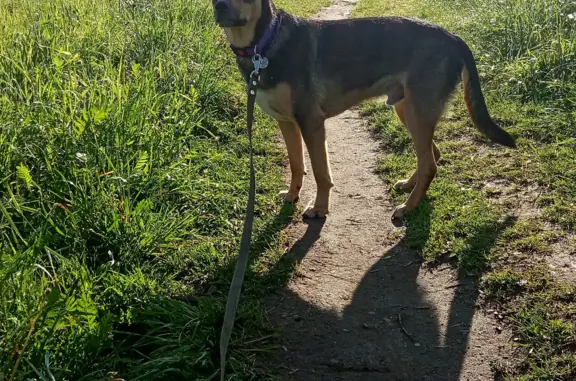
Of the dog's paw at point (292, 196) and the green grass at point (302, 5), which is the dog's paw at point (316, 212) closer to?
the dog's paw at point (292, 196)

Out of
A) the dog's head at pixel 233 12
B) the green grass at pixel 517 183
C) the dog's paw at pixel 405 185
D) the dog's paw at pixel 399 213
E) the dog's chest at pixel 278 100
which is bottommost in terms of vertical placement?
the dog's paw at pixel 399 213

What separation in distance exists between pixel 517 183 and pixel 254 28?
2223mm

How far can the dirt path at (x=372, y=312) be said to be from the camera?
99.6 inches

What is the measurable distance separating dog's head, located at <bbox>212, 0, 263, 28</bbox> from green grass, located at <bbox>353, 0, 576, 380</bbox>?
1596 mm

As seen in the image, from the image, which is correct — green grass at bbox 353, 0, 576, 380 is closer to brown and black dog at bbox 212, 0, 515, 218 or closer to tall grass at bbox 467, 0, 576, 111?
tall grass at bbox 467, 0, 576, 111

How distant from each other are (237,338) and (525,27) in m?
5.09

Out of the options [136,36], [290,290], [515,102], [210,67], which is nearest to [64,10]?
[136,36]

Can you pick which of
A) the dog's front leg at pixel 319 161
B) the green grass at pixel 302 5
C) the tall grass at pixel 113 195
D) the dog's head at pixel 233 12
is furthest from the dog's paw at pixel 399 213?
the green grass at pixel 302 5

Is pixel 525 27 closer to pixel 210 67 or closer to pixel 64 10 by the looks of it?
pixel 210 67

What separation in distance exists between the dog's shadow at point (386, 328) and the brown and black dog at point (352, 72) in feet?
2.56

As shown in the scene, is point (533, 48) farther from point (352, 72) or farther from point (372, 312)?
point (372, 312)

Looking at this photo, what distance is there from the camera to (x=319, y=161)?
374cm

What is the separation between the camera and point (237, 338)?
2.62 metres

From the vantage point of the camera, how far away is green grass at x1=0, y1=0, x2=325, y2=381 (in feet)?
7.74
